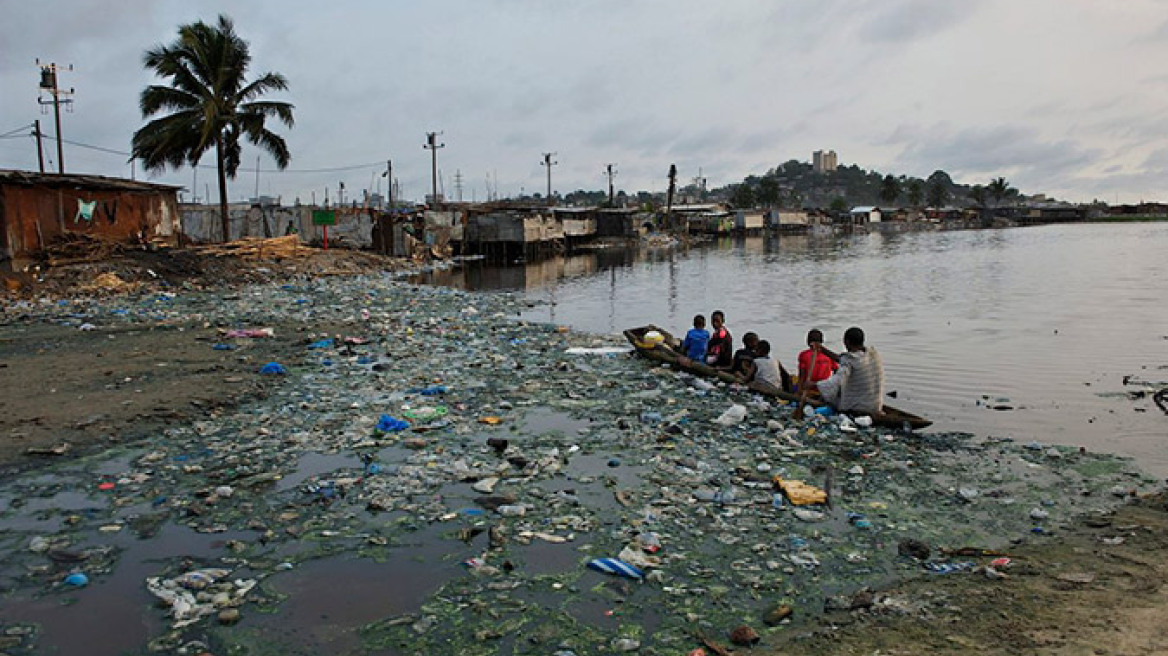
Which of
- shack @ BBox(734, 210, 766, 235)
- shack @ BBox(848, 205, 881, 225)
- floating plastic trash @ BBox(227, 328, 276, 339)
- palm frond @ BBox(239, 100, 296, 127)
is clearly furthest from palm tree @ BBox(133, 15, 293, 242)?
shack @ BBox(848, 205, 881, 225)

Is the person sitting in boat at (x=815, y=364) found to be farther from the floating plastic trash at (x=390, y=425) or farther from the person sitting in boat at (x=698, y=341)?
the floating plastic trash at (x=390, y=425)

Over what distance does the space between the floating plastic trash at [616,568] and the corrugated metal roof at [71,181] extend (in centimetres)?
1955

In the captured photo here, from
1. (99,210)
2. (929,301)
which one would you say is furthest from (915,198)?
(99,210)

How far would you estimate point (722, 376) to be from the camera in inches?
381

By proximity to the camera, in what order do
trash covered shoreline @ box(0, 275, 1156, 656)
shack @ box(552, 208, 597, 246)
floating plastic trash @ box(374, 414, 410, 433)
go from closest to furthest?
trash covered shoreline @ box(0, 275, 1156, 656) → floating plastic trash @ box(374, 414, 410, 433) → shack @ box(552, 208, 597, 246)

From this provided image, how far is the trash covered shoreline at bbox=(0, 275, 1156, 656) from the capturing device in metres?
4.10

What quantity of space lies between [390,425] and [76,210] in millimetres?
17823

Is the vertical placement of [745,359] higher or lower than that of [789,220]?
lower

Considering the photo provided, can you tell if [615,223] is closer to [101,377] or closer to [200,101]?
[200,101]

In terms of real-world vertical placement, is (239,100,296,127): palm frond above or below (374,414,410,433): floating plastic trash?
above

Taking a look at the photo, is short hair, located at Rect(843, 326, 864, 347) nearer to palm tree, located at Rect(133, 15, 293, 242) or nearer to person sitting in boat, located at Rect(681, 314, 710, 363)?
person sitting in boat, located at Rect(681, 314, 710, 363)

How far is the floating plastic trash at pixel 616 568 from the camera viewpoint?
456 centimetres

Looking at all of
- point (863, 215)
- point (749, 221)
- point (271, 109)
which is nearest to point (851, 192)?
point (863, 215)

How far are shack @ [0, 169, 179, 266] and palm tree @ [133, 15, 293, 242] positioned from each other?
146 cm
